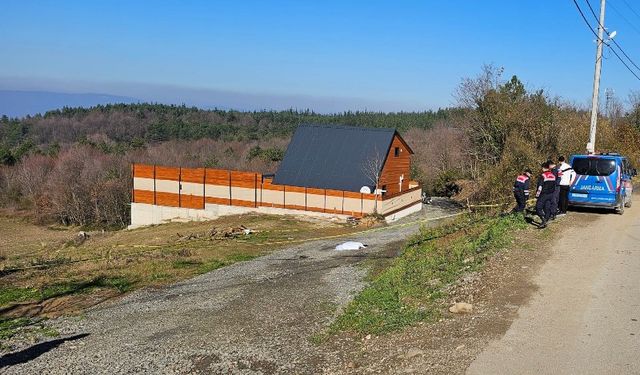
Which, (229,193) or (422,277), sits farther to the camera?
(229,193)

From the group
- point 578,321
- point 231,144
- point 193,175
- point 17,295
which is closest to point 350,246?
point 17,295

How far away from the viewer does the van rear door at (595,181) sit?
696 inches

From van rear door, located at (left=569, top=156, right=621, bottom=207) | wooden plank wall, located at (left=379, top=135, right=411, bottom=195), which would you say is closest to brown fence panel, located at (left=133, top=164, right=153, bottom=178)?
wooden plank wall, located at (left=379, top=135, right=411, bottom=195)

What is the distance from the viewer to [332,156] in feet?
128

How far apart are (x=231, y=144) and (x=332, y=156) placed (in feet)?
250

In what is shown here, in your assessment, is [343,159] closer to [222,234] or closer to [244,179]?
[244,179]

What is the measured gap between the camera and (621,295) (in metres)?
9.60

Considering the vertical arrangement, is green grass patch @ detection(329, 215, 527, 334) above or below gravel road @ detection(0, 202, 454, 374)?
above

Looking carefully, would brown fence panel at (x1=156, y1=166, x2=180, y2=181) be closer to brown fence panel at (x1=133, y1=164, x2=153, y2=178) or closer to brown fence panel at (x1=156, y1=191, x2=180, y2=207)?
brown fence panel at (x1=133, y1=164, x2=153, y2=178)

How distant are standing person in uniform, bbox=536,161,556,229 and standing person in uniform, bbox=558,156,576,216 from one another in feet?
6.36

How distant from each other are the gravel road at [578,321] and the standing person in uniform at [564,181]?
3877 mm

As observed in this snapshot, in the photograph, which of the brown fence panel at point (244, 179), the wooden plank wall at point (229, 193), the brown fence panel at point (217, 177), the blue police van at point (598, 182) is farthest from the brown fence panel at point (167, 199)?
the blue police van at point (598, 182)

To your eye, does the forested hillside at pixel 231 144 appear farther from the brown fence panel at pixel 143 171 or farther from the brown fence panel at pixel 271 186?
the brown fence panel at pixel 143 171

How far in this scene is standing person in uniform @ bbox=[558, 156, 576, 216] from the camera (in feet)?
54.8
